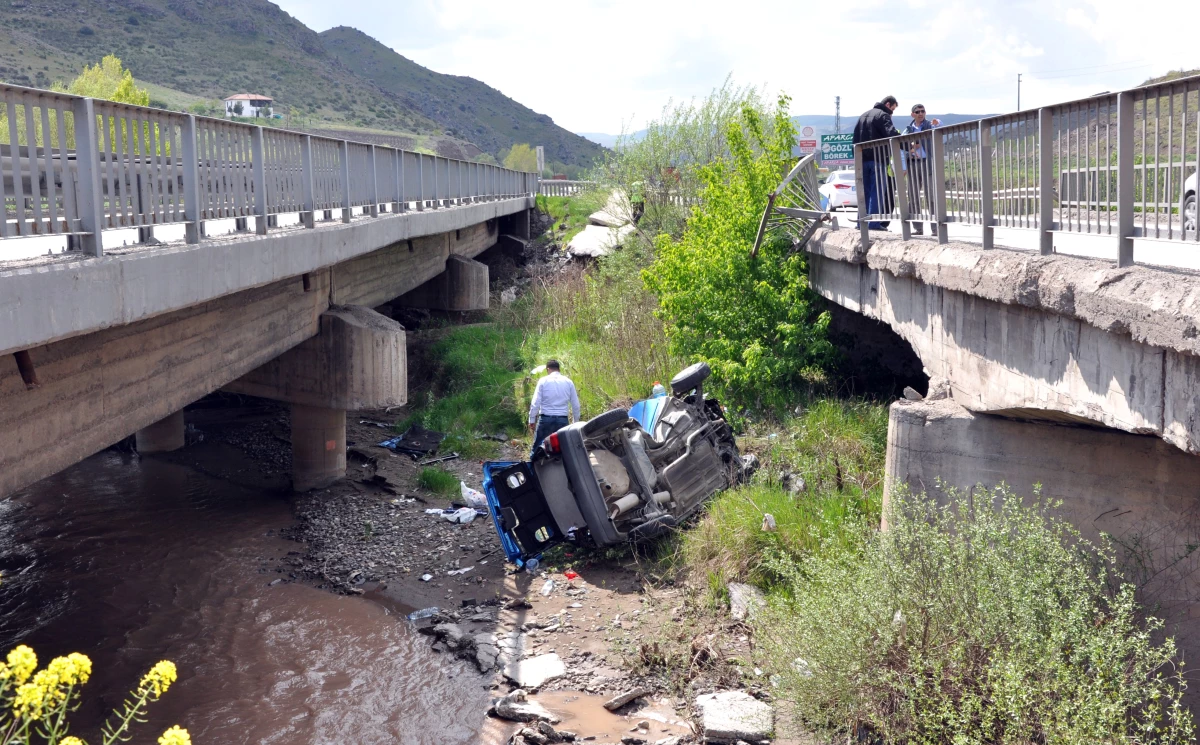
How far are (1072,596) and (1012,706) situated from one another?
95cm

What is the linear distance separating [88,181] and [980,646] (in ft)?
20.0

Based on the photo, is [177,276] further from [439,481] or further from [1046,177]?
[439,481]

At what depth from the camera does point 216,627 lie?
8.99 metres

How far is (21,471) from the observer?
6023 millimetres

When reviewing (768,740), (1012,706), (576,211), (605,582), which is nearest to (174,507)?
(605,582)

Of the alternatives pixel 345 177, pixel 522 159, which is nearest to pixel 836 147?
pixel 345 177

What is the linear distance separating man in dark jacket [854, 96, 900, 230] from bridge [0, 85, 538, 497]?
5.92m

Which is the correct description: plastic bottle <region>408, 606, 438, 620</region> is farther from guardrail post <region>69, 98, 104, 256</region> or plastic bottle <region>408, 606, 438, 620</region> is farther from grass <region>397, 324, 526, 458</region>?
grass <region>397, 324, 526, 458</region>

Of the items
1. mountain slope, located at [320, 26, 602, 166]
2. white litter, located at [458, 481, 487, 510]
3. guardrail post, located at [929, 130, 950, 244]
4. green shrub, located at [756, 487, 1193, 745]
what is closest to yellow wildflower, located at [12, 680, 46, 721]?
green shrub, located at [756, 487, 1193, 745]

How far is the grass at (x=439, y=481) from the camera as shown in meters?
12.9

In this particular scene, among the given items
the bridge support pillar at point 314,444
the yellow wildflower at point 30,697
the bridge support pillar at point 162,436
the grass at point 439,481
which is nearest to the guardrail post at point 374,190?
the bridge support pillar at point 314,444

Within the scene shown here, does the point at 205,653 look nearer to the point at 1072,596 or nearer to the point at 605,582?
the point at 605,582

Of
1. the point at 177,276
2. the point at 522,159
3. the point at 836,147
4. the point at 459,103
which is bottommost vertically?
the point at 177,276

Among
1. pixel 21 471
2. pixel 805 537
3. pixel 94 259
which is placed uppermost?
pixel 94 259
